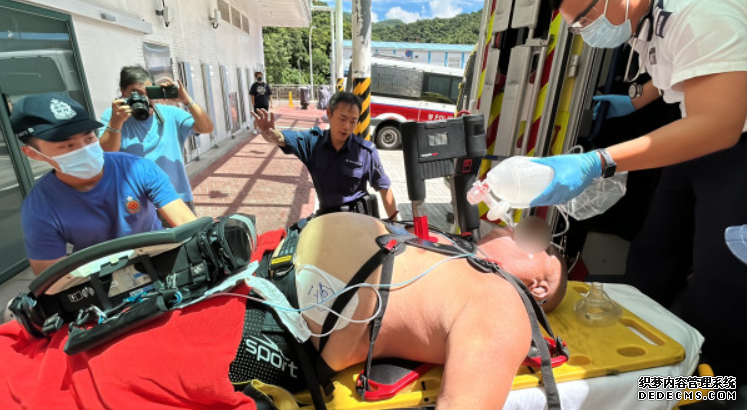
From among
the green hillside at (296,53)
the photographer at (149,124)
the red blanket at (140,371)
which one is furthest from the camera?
the green hillside at (296,53)

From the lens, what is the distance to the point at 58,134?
172cm

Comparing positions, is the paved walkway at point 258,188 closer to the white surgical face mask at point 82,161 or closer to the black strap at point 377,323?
the white surgical face mask at point 82,161

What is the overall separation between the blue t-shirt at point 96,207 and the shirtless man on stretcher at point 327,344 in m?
0.52

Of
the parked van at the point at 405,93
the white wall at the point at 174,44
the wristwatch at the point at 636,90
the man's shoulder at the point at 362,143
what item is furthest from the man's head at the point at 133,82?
the parked van at the point at 405,93

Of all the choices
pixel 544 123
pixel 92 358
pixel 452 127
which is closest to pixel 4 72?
pixel 92 358

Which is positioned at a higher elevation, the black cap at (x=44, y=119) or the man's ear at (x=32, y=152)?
the black cap at (x=44, y=119)

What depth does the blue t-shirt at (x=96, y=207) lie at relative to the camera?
1.76 meters

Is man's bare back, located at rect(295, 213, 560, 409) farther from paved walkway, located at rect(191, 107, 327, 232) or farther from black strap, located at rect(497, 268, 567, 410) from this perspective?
paved walkway, located at rect(191, 107, 327, 232)

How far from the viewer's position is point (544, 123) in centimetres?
262

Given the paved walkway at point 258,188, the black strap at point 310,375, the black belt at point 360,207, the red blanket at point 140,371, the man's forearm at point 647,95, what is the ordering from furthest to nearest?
1. the paved walkway at point 258,188
2. the black belt at point 360,207
3. the man's forearm at point 647,95
4. the black strap at point 310,375
5. the red blanket at point 140,371

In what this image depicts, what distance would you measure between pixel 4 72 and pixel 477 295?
13.8 feet

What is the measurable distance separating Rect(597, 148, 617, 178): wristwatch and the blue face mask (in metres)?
0.62

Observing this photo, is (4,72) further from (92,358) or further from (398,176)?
(398,176)

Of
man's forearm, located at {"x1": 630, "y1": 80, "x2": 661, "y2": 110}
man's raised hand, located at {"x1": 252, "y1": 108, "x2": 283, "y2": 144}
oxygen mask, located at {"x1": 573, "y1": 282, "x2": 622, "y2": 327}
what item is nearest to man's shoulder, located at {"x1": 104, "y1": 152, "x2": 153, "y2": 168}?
man's raised hand, located at {"x1": 252, "y1": 108, "x2": 283, "y2": 144}
